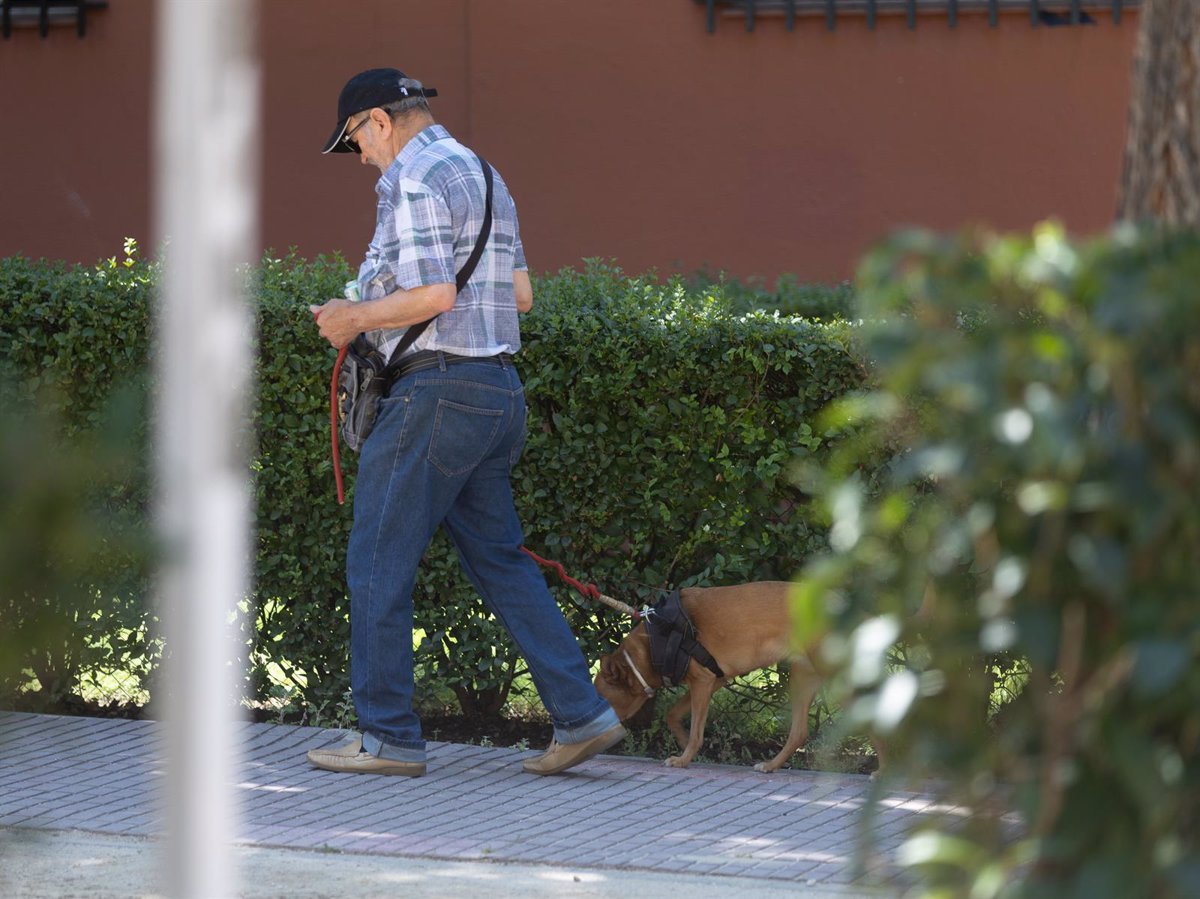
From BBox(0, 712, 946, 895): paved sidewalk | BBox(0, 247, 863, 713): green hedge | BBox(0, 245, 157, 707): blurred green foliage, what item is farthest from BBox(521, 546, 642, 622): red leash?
BBox(0, 245, 157, 707): blurred green foliage

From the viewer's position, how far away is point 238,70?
2.04m

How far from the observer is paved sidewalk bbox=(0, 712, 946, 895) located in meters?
4.77

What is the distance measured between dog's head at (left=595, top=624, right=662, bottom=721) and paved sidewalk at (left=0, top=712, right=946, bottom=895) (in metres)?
0.19

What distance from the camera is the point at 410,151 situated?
5.26m

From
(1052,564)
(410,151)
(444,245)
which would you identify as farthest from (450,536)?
(1052,564)

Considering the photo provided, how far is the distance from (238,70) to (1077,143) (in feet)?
25.2

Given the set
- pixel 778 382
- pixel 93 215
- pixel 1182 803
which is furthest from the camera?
pixel 93 215

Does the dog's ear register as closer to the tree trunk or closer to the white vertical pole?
the tree trunk

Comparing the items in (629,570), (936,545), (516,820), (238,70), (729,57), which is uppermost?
(729,57)

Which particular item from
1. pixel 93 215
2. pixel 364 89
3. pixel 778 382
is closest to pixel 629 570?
pixel 778 382

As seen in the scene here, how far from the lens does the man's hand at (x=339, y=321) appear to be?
17.1ft

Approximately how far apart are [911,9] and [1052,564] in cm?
720

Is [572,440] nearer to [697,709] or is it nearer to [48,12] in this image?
[697,709]

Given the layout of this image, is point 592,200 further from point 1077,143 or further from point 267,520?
point 267,520
